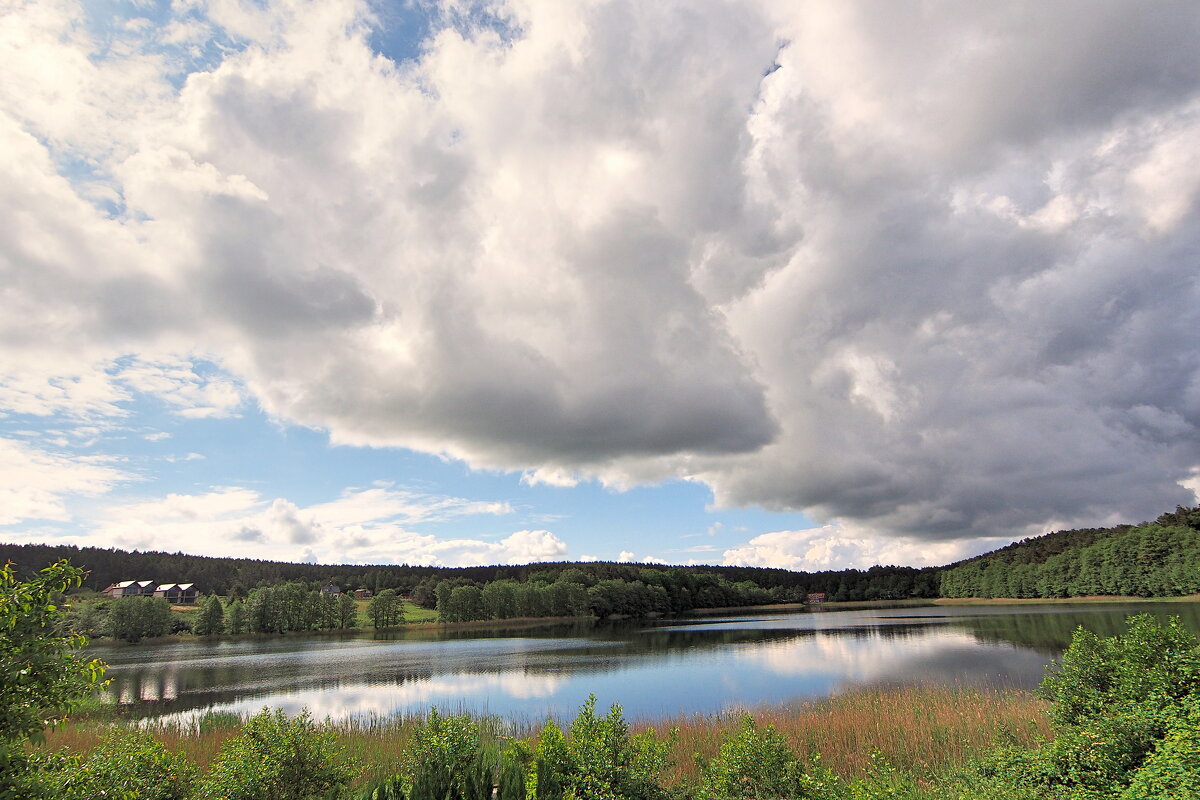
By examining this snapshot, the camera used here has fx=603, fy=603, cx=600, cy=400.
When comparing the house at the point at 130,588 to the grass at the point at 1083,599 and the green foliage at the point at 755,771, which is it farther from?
the grass at the point at 1083,599

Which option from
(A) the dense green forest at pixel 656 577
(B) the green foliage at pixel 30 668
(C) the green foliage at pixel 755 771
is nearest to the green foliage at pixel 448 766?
(C) the green foliage at pixel 755 771

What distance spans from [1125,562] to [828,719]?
412 ft

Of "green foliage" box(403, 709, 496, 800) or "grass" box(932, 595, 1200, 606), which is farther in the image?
"grass" box(932, 595, 1200, 606)

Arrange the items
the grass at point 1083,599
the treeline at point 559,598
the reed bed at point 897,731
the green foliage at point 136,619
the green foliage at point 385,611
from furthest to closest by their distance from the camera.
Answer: the treeline at point 559,598 < the green foliage at point 385,611 < the green foliage at point 136,619 < the grass at point 1083,599 < the reed bed at point 897,731

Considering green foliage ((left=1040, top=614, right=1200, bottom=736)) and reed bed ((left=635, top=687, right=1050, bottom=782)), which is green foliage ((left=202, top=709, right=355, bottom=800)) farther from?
green foliage ((left=1040, top=614, right=1200, bottom=736))

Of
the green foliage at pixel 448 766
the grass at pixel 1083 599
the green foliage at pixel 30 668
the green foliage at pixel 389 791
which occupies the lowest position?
the grass at pixel 1083 599

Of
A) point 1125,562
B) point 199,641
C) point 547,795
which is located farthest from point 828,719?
point 1125,562

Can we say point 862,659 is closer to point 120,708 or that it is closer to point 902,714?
point 902,714

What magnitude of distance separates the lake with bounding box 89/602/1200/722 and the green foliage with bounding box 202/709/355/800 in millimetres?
20055

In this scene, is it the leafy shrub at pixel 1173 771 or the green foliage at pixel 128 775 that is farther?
the leafy shrub at pixel 1173 771

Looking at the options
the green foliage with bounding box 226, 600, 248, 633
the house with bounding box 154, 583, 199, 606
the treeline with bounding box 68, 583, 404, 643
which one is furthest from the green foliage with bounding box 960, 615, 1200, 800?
the house with bounding box 154, 583, 199, 606

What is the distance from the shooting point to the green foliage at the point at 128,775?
24.2ft

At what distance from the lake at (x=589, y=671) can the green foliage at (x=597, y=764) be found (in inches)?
838

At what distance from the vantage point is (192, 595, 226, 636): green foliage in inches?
4075
